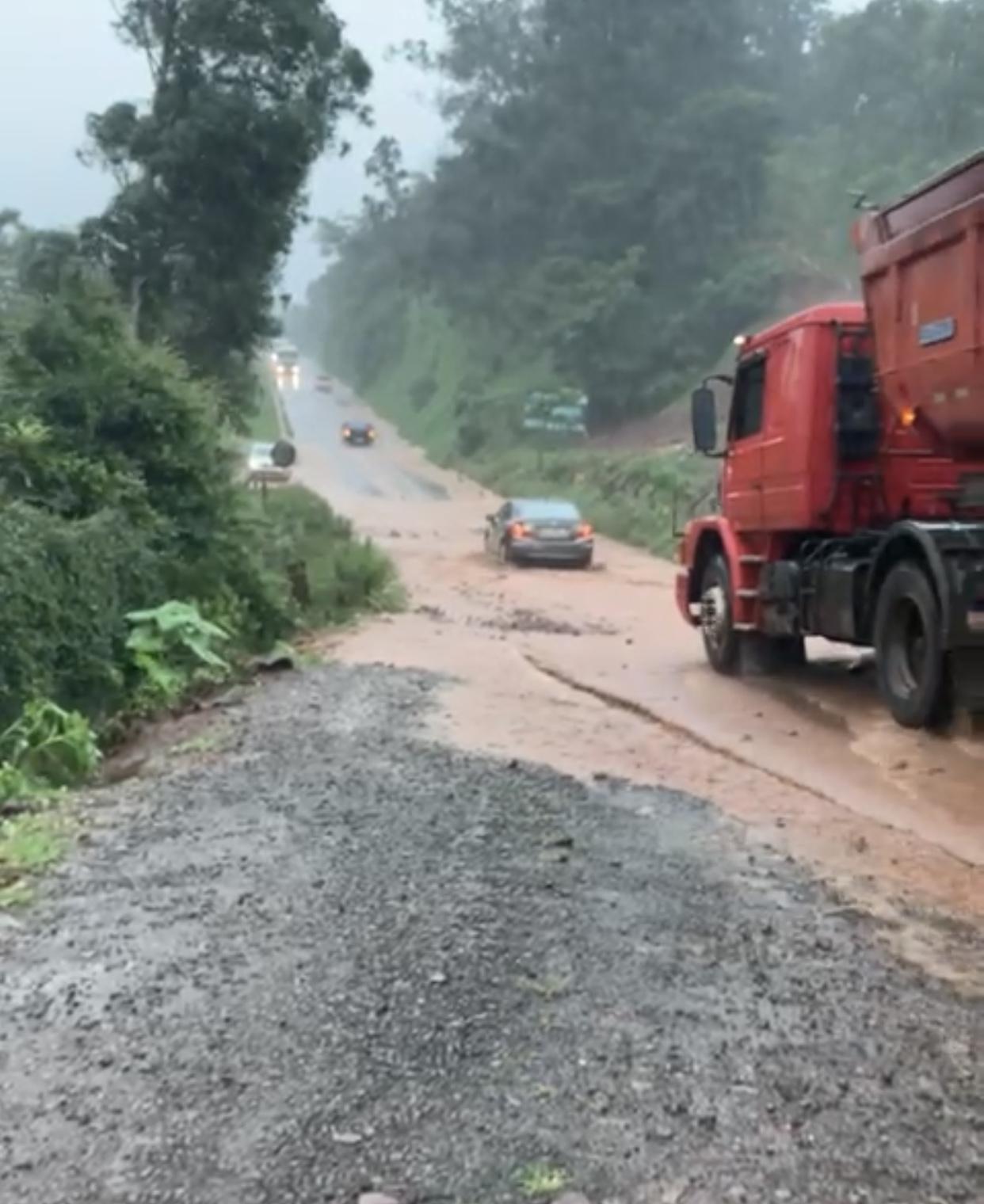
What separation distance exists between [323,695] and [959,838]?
541 centimetres

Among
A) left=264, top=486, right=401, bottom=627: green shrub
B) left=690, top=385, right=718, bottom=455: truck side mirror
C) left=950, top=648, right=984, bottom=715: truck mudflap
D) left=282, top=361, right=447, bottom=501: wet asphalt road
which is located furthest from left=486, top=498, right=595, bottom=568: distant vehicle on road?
left=282, top=361, right=447, bottom=501: wet asphalt road

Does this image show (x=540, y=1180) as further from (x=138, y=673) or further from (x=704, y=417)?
(x=704, y=417)

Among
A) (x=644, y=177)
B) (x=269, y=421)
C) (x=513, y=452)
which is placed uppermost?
(x=644, y=177)

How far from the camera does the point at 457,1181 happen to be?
12.4ft

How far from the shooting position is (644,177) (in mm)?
62531

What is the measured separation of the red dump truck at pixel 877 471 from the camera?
10281 mm

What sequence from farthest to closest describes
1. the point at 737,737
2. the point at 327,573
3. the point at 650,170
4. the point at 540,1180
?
the point at 650,170 < the point at 327,573 < the point at 737,737 < the point at 540,1180

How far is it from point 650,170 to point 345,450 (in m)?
21.9

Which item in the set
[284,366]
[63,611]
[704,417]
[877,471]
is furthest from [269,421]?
[877,471]

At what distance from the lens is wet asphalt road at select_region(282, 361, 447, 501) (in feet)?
195

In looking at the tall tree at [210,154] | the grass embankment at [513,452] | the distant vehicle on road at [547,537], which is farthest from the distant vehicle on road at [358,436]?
the distant vehicle on road at [547,537]

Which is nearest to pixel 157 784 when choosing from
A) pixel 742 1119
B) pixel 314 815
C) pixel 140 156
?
pixel 314 815

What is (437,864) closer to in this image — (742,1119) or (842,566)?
(742,1119)

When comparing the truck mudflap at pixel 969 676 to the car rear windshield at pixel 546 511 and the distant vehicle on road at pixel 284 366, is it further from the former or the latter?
the distant vehicle on road at pixel 284 366
